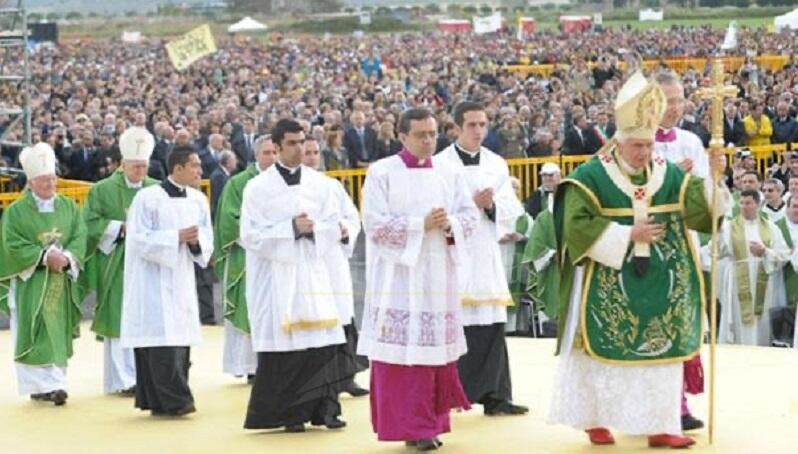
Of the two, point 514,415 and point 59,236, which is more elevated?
point 59,236

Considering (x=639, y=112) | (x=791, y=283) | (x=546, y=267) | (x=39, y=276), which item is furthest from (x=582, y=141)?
(x=639, y=112)

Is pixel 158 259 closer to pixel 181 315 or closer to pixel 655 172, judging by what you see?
pixel 181 315

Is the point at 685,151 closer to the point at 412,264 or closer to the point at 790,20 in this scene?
the point at 412,264

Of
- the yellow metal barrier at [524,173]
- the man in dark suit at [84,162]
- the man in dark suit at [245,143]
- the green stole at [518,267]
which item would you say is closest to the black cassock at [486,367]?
the green stole at [518,267]

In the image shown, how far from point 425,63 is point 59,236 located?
45611mm

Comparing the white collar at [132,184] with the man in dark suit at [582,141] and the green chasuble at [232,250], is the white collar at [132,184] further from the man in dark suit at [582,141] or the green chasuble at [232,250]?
the man in dark suit at [582,141]

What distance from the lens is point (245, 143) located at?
26594 millimetres

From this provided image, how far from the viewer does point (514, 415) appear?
524 inches

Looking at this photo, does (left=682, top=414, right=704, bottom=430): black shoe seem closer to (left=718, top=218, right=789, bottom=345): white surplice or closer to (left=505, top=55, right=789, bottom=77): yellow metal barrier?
(left=718, top=218, right=789, bottom=345): white surplice

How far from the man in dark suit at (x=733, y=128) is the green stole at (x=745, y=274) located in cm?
932

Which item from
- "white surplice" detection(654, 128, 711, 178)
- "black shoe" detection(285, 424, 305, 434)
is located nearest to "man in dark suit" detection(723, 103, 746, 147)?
"white surplice" detection(654, 128, 711, 178)

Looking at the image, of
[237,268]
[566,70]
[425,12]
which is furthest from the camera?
[425,12]

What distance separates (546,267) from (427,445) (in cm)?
560

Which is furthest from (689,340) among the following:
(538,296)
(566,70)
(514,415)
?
(566,70)
